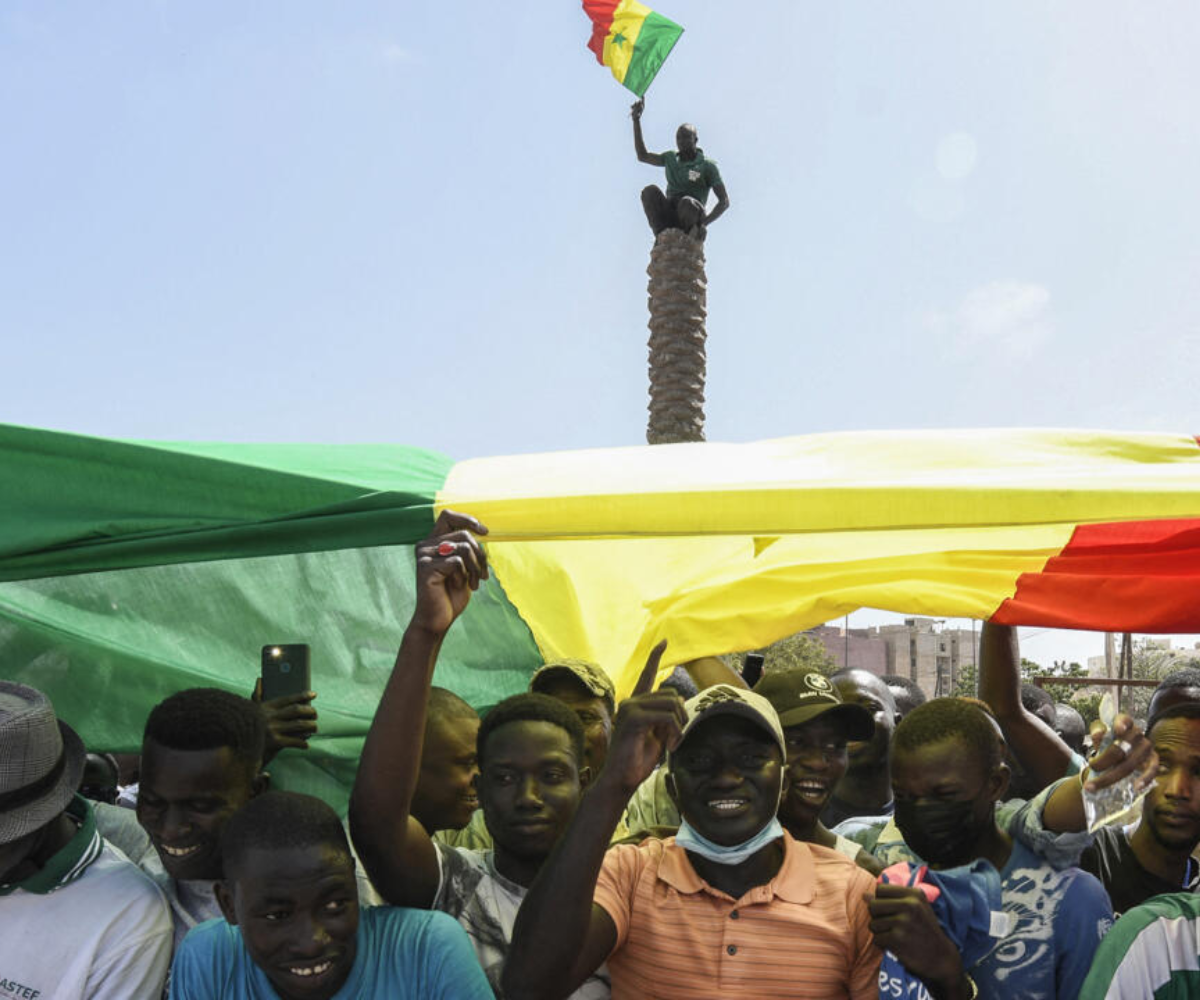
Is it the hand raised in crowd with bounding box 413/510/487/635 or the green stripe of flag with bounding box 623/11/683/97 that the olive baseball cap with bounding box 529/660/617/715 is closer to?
the hand raised in crowd with bounding box 413/510/487/635

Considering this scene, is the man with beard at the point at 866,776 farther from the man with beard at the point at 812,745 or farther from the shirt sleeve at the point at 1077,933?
the shirt sleeve at the point at 1077,933

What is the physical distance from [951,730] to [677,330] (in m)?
11.1

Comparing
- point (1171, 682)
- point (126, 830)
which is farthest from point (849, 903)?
point (126, 830)


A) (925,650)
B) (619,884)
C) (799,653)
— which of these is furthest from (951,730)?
(925,650)

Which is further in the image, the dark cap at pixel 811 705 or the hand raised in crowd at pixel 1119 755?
the dark cap at pixel 811 705

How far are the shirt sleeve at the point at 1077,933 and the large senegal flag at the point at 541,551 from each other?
2.87 feet

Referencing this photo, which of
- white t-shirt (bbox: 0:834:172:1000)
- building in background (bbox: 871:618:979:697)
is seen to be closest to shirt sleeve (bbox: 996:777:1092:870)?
white t-shirt (bbox: 0:834:172:1000)

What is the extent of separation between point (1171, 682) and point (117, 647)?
3.17 metres

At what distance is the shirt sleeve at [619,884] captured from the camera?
2.49 meters

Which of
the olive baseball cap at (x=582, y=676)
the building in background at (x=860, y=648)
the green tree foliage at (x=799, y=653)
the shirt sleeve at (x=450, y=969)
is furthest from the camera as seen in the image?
the building in background at (x=860, y=648)

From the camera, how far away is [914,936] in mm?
2170

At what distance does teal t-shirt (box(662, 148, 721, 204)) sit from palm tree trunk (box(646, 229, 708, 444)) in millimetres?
463

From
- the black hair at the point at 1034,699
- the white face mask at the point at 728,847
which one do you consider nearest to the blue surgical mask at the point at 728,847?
the white face mask at the point at 728,847

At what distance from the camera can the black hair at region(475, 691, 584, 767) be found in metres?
2.75
